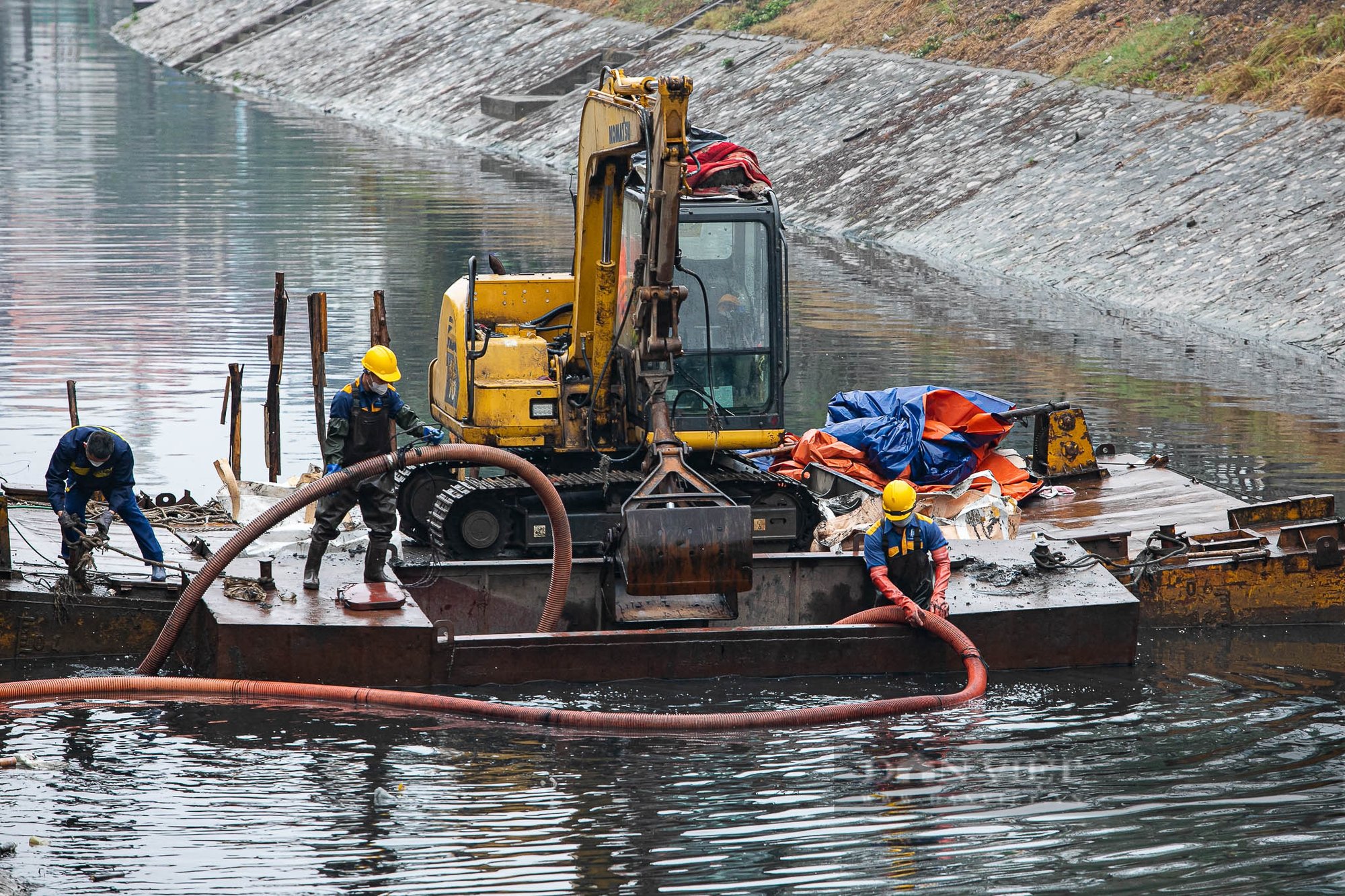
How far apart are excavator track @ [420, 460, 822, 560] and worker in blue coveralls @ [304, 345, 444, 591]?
1.60 metres

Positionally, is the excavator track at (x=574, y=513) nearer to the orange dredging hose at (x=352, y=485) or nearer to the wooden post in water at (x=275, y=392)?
the orange dredging hose at (x=352, y=485)

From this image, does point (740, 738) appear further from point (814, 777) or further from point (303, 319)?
point (303, 319)

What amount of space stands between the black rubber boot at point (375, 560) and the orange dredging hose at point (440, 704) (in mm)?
1046

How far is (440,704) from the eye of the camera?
11.3 metres

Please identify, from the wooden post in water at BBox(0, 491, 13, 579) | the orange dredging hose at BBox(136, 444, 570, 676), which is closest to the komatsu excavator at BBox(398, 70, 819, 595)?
the orange dredging hose at BBox(136, 444, 570, 676)

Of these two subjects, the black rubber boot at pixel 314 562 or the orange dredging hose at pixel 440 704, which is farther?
the black rubber boot at pixel 314 562

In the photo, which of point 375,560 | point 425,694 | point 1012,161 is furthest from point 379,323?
point 1012,161

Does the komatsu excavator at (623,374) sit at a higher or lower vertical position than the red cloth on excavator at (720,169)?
Result: lower

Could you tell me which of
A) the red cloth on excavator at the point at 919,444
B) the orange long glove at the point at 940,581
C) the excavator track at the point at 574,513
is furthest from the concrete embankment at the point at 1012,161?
the orange long glove at the point at 940,581

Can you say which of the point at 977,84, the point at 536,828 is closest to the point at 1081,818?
the point at 536,828

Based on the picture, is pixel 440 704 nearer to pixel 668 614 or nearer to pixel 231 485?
pixel 668 614

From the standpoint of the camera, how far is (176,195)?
39.8 metres

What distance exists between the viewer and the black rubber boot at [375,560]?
482 inches

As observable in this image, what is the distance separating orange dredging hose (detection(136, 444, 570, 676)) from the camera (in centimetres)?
1166
